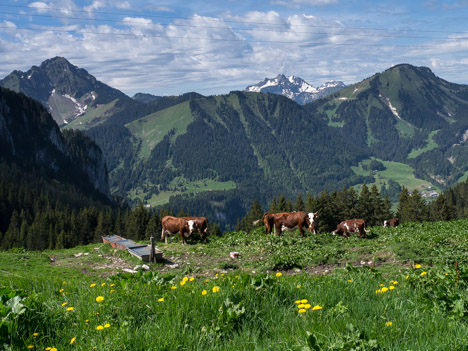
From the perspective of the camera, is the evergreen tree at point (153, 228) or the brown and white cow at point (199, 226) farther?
the evergreen tree at point (153, 228)

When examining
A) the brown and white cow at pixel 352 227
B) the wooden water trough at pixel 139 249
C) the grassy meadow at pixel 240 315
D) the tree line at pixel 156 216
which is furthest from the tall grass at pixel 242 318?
the tree line at pixel 156 216

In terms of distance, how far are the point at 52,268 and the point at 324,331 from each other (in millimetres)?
21425

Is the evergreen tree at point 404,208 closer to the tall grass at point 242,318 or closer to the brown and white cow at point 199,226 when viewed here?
the brown and white cow at point 199,226

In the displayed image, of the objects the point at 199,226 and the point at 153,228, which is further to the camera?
the point at 153,228

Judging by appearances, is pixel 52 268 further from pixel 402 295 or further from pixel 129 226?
pixel 129 226

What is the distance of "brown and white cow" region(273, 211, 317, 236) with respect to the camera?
29.4 metres

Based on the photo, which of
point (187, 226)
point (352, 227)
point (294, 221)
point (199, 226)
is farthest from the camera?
point (352, 227)

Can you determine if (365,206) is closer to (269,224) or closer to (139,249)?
(269,224)

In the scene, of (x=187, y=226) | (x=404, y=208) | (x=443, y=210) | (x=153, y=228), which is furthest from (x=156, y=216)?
(x=443, y=210)

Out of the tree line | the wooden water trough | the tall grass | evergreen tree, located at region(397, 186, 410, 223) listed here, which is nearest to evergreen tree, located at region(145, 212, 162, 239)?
the tree line

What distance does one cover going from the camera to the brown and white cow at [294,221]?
29438mm

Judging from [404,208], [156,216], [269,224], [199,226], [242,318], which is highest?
[242,318]

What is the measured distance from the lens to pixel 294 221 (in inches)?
1165

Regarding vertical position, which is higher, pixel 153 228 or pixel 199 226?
pixel 199 226
